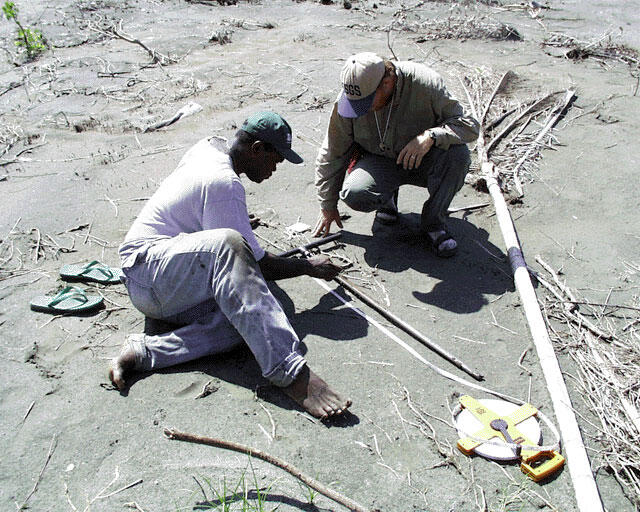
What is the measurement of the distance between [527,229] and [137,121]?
4427mm

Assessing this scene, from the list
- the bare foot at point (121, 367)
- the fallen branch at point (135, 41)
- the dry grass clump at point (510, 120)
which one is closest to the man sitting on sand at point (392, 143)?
the dry grass clump at point (510, 120)

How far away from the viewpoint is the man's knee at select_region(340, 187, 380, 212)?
13.9 ft

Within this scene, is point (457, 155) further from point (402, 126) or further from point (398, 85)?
point (398, 85)

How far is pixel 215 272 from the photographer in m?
2.98

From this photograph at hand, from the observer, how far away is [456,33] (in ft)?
28.4

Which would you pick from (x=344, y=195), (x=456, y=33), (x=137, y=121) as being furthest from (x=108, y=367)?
(x=456, y=33)

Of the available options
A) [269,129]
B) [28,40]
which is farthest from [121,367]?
[28,40]

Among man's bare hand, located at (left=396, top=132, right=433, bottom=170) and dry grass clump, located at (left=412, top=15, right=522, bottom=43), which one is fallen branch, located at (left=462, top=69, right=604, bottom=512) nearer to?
man's bare hand, located at (left=396, top=132, right=433, bottom=170)

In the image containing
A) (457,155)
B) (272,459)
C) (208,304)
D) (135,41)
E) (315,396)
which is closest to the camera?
(272,459)

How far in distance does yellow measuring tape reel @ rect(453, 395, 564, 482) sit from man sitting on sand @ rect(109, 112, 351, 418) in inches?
23.9

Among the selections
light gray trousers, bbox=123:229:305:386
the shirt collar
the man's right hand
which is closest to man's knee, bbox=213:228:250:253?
light gray trousers, bbox=123:229:305:386

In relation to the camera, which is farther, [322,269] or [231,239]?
[322,269]

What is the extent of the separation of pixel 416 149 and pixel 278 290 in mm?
1351

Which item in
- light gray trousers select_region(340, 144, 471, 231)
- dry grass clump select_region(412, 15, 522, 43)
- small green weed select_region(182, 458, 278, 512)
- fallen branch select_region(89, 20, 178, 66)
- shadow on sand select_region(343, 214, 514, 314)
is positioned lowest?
small green weed select_region(182, 458, 278, 512)
